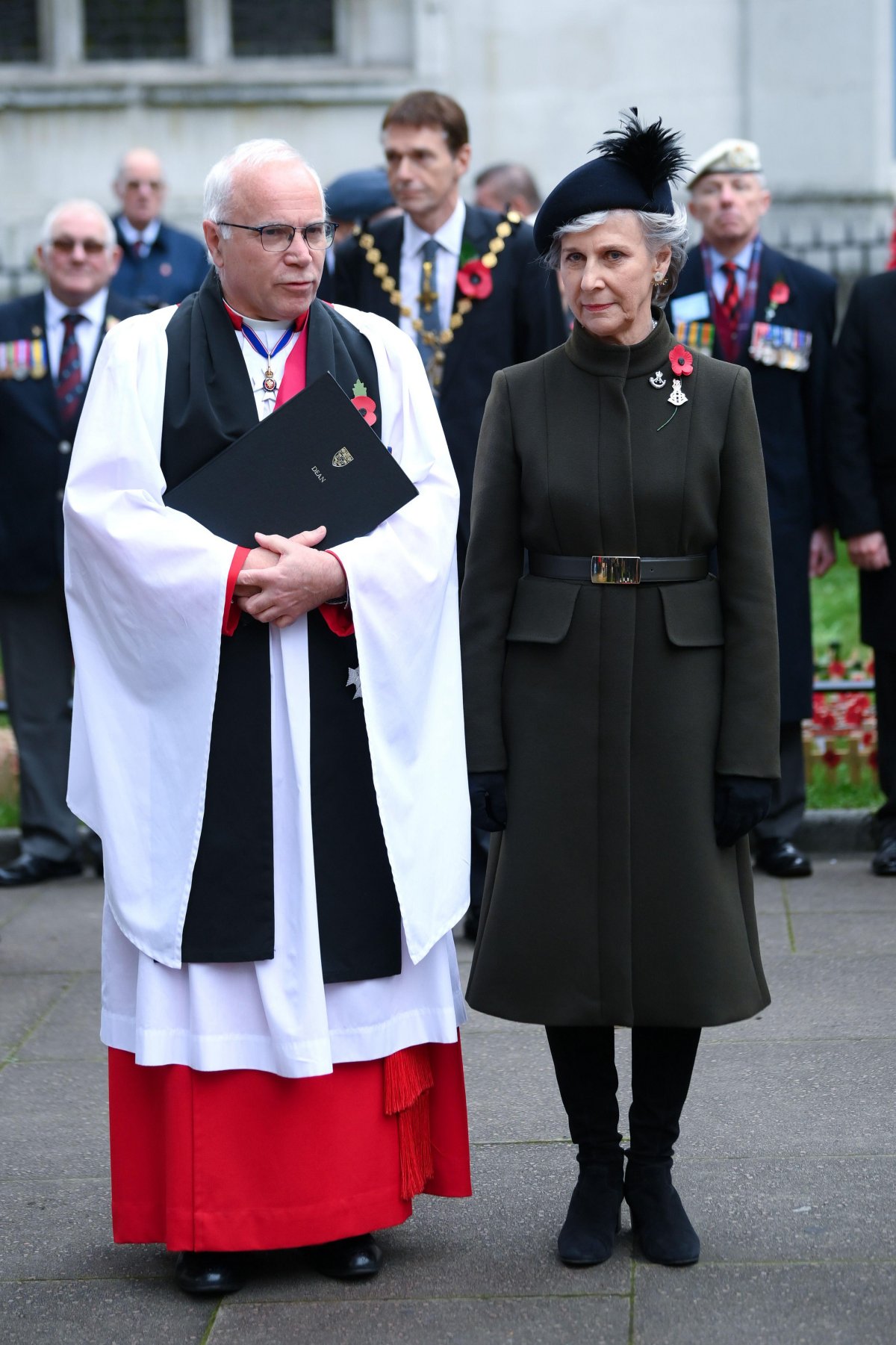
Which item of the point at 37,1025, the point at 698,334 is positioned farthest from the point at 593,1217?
the point at 698,334

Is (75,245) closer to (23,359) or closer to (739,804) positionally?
(23,359)

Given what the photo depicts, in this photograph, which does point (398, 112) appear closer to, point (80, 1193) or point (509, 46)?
point (80, 1193)

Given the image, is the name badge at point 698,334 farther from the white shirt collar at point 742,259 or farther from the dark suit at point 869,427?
the dark suit at point 869,427

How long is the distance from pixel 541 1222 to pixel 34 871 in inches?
143

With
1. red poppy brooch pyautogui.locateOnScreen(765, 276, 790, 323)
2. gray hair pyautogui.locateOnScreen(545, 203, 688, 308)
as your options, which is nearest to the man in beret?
red poppy brooch pyautogui.locateOnScreen(765, 276, 790, 323)

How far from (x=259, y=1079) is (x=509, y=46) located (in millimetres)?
12609

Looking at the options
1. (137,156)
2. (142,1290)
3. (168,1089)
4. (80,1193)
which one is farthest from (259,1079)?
(137,156)

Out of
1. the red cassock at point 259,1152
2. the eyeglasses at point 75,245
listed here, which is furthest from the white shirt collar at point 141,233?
the red cassock at point 259,1152

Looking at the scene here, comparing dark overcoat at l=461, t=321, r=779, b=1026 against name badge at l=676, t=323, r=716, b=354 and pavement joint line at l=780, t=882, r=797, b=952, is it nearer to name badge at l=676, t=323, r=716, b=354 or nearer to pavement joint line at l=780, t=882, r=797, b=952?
pavement joint line at l=780, t=882, r=797, b=952

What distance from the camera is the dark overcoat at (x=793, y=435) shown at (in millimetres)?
6645

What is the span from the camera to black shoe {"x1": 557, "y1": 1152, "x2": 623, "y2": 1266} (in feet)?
11.9

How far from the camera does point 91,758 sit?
369 centimetres

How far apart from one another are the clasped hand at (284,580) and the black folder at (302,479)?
6 cm

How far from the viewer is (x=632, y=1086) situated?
368cm
